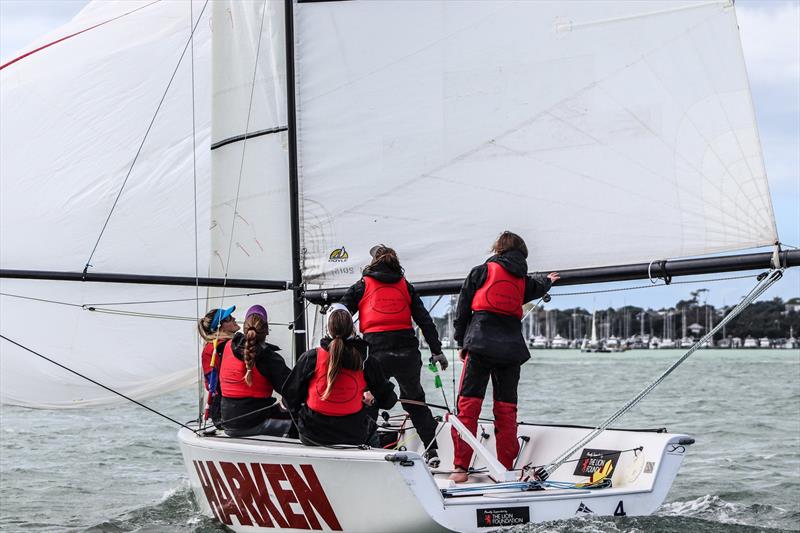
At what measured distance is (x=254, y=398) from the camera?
20.9ft

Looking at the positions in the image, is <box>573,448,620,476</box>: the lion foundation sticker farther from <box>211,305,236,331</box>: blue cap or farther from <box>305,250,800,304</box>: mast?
<box>211,305,236,331</box>: blue cap

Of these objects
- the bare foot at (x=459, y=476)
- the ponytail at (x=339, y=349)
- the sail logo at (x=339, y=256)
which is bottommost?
the bare foot at (x=459, y=476)

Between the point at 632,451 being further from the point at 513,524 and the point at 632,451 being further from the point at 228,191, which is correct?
the point at 228,191

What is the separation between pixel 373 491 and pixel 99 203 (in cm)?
400

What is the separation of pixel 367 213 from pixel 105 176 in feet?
7.31

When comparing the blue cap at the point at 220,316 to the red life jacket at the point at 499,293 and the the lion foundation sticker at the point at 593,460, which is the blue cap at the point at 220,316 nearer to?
the red life jacket at the point at 499,293

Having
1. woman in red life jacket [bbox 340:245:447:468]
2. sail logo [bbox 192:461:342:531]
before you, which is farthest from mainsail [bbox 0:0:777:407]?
sail logo [bbox 192:461:342:531]

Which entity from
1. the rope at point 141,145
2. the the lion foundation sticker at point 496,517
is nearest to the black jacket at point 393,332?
the the lion foundation sticker at point 496,517

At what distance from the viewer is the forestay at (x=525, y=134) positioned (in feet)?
21.6

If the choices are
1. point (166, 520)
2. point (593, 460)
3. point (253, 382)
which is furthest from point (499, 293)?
point (166, 520)

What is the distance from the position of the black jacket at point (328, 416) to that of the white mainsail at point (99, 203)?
2665 millimetres

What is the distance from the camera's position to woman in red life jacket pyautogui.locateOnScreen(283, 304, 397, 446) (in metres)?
5.54

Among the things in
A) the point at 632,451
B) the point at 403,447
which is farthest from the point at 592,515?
the point at 403,447

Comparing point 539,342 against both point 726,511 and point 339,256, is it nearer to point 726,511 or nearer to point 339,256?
point 726,511
